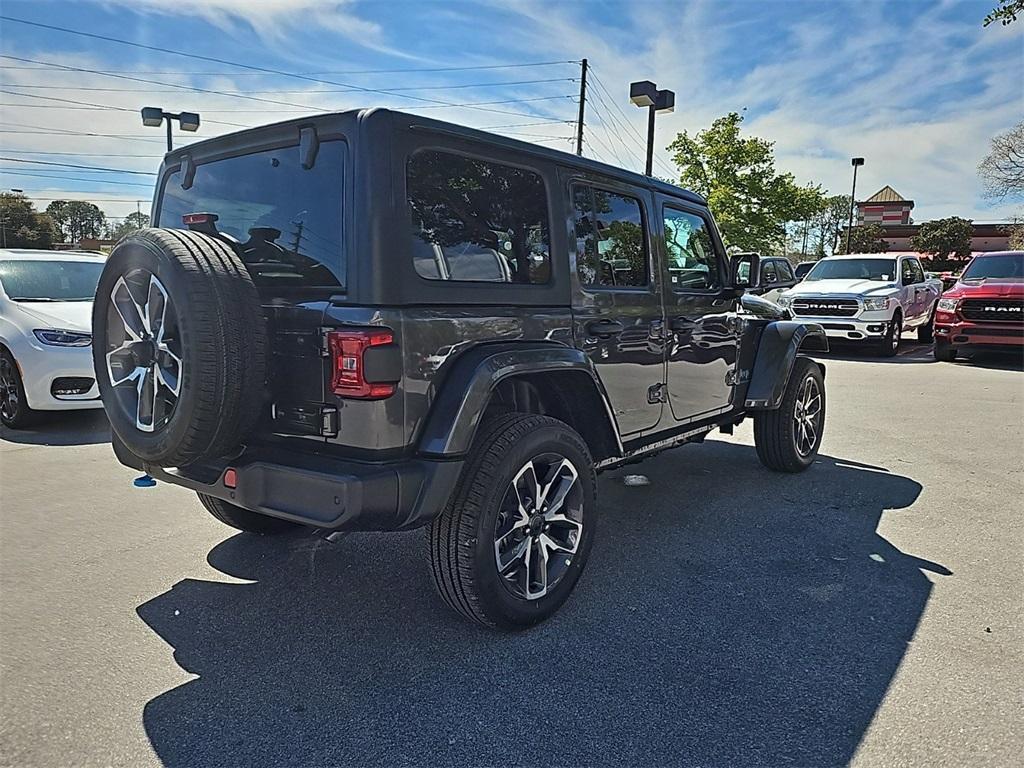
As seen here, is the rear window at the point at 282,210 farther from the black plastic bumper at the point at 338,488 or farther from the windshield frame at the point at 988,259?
the windshield frame at the point at 988,259

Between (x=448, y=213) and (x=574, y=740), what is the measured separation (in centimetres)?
191

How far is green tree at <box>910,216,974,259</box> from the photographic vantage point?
44688 millimetres

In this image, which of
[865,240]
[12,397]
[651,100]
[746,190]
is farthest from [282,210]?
[865,240]

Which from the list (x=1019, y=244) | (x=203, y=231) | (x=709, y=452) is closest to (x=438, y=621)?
(x=203, y=231)

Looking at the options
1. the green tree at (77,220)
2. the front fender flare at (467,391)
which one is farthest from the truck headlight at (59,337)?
the green tree at (77,220)

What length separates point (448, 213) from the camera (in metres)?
2.88

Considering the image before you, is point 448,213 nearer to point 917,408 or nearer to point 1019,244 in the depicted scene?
point 917,408

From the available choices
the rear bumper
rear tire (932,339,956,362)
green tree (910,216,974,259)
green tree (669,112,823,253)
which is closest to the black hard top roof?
the rear bumper

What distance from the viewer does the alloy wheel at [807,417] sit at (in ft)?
17.7

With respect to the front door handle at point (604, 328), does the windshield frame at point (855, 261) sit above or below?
above

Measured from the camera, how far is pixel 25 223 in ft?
90.5

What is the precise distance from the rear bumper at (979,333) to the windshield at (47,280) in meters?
12.2

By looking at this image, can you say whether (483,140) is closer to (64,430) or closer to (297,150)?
(297,150)

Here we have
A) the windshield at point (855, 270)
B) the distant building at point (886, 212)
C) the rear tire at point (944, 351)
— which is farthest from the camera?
the distant building at point (886, 212)
